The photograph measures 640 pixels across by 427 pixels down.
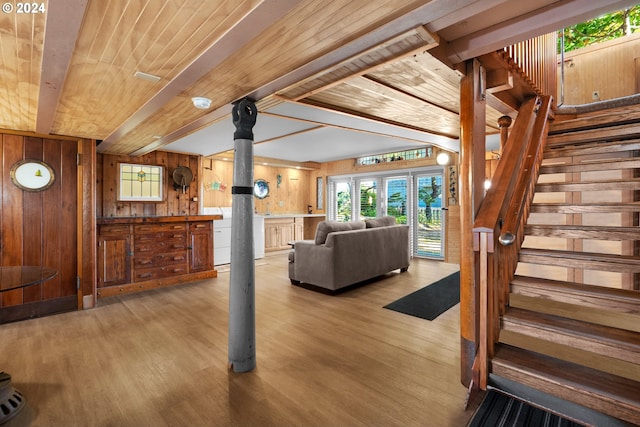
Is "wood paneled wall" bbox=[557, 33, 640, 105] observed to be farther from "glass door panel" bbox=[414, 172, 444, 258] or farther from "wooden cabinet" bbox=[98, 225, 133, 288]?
"wooden cabinet" bbox=[98, 225, 133, 288]

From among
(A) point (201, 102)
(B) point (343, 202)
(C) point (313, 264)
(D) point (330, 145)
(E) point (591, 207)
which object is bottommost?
(C) point (313, 264)

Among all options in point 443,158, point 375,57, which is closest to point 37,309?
point 375,57

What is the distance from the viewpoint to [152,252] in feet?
15.7

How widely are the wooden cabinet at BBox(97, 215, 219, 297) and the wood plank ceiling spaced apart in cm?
192

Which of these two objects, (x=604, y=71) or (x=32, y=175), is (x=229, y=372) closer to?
(x=32, y=175)

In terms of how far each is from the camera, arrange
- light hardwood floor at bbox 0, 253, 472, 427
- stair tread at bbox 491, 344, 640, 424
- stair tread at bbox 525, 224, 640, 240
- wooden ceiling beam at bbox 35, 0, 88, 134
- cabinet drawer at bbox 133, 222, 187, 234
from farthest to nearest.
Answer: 1. cabinet drawer at bbox 133, 222, 187, 234
2. stair tread at bbox 525, 224, 640, 240
3. light hardwood floor at bbox 0, 253, 472, 427
4. stair tread at bbox 491, 344, 640, 424
5. wooden ceiling beam at bbox 35, 0, 88, 134

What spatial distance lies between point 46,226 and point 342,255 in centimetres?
375

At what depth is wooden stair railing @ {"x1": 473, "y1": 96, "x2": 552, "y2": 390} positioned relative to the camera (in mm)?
1972

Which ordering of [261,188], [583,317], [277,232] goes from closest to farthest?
[583,317]
[277,232]
[261,188]

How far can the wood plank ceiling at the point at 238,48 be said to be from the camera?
1444 mm

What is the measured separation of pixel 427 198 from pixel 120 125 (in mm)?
5902

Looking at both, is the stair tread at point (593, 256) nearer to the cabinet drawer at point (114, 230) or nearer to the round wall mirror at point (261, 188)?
the cabinet drawer at point (114, 230)

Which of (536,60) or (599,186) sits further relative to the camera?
(536,60)

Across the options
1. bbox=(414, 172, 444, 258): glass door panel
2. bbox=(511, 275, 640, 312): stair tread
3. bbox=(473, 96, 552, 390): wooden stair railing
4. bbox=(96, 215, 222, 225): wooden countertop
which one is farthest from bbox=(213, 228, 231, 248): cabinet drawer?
bbox=(511, 275, 640, 312): stair tread
